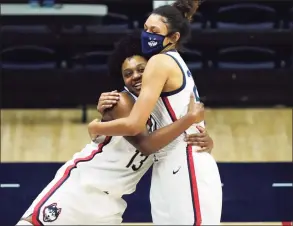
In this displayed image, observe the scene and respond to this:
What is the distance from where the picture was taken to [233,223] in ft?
16.9

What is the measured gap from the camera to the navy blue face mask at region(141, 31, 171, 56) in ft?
11.1

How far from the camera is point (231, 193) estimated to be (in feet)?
17.0

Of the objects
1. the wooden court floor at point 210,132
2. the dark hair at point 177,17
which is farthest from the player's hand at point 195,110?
the wooden court floor at point 210,132

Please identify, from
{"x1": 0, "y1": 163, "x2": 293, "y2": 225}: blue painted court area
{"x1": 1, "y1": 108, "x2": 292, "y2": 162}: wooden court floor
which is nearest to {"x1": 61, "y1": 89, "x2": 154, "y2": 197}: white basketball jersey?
{"x1": 0, "y1": 163, "x2": 293, "y2": 225}: blue painted court area

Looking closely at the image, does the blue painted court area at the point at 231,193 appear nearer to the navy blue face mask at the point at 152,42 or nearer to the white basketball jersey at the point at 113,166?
the white basketball jersey at the point at 113,166

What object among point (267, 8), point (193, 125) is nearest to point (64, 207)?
point (193, 125)

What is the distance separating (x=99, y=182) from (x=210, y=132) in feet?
13.1

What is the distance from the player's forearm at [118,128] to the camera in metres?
3.20

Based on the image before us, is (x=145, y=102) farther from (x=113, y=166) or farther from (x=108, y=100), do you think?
(x=113, y=166)

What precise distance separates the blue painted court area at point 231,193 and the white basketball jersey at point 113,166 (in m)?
1.41

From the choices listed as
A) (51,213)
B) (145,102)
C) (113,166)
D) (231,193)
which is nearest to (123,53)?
(145,102)

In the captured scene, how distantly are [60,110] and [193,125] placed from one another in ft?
15.7

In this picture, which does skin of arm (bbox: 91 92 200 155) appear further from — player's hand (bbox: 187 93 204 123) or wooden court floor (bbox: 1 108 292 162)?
wooden court floor (bbox: 1 108 292 162)

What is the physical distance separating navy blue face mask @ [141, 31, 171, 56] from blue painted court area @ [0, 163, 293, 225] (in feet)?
6.09
